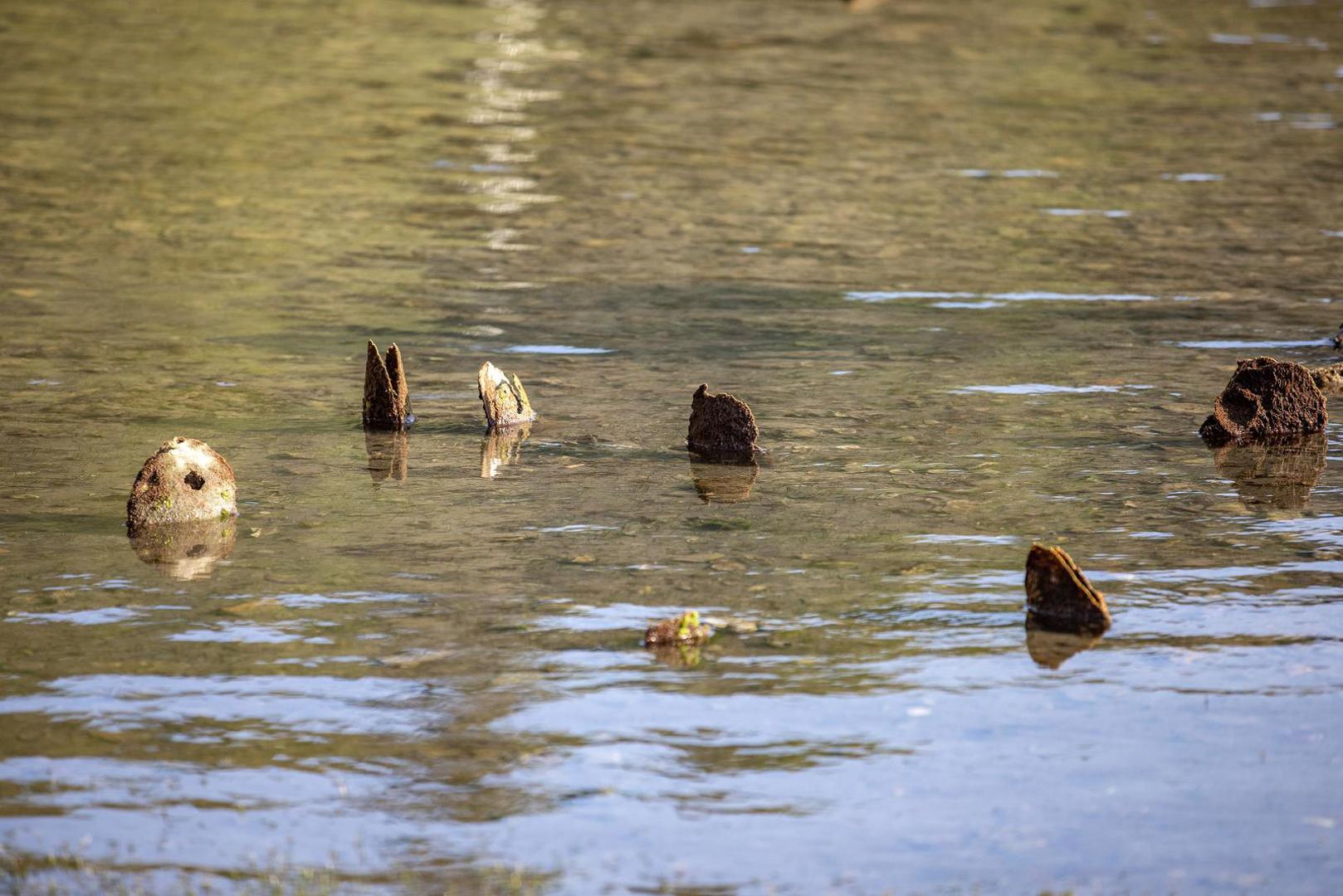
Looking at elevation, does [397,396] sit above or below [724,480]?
above

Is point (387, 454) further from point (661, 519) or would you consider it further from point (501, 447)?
point (661, 519)

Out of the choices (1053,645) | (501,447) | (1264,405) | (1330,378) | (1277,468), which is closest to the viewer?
(1053,645)

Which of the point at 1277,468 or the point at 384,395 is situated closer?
the point at 1277,468

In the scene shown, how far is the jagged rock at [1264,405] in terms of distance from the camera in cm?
877

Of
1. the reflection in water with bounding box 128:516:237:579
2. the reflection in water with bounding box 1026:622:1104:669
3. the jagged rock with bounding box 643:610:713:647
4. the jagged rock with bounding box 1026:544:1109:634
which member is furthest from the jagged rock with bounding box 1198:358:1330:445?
the reflection in water with bounding box 128:516:237:579

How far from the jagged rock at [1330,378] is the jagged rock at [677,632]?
4.91m

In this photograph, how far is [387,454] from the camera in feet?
27.9

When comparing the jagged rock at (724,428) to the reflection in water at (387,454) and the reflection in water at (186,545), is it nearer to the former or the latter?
the reflection in water at (387,454)

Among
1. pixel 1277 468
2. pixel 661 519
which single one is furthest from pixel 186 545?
pixel 1277 468

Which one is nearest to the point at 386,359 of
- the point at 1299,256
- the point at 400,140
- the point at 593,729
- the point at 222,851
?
the point at 593,729

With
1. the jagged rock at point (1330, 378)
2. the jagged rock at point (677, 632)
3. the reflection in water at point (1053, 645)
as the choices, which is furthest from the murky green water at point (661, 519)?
the jagged rock at point (1330, 378)

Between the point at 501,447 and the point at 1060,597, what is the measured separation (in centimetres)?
321

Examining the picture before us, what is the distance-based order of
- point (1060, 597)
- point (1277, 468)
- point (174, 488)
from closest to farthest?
1. point (1060, 597)
2. point (174, 488)
3. point (1277, 468)

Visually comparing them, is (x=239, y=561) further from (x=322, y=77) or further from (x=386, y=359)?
(x=322, y=77)
